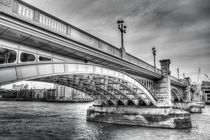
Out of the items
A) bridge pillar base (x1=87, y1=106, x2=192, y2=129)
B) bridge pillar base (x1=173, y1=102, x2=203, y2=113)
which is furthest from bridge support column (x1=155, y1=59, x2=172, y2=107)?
bridge pillar base (x1=173, y1=102, x2=203, y2=113)

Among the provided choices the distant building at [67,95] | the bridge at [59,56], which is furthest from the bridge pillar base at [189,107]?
the distant building at [67,95]

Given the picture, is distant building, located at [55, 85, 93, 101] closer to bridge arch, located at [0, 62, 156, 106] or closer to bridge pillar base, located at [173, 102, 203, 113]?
bridge pillar base, located at [173, 102, 203, 113]

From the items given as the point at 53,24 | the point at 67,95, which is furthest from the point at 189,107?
the point at 67,95

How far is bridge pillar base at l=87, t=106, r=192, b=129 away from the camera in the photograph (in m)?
23.3

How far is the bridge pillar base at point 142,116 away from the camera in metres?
23.3

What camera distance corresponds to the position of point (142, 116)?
A: 2511 centimetres

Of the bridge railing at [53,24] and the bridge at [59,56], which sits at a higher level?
the bridge railing at [53,24]

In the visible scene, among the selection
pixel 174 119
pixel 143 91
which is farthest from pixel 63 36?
pixel 174 119

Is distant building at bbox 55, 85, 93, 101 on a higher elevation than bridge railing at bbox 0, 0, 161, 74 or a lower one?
lower

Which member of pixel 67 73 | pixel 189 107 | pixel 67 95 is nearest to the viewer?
pixel 67 73

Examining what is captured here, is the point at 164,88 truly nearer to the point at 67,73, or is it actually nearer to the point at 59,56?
the point at 67,73

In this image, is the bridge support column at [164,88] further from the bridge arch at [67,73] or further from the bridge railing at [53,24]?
the bridge railing at [53,24]

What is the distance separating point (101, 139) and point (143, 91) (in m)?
8.22

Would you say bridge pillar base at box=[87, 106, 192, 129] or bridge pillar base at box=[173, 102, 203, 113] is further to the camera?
bridge pillar base at box=[173, 102, 203, 113]
